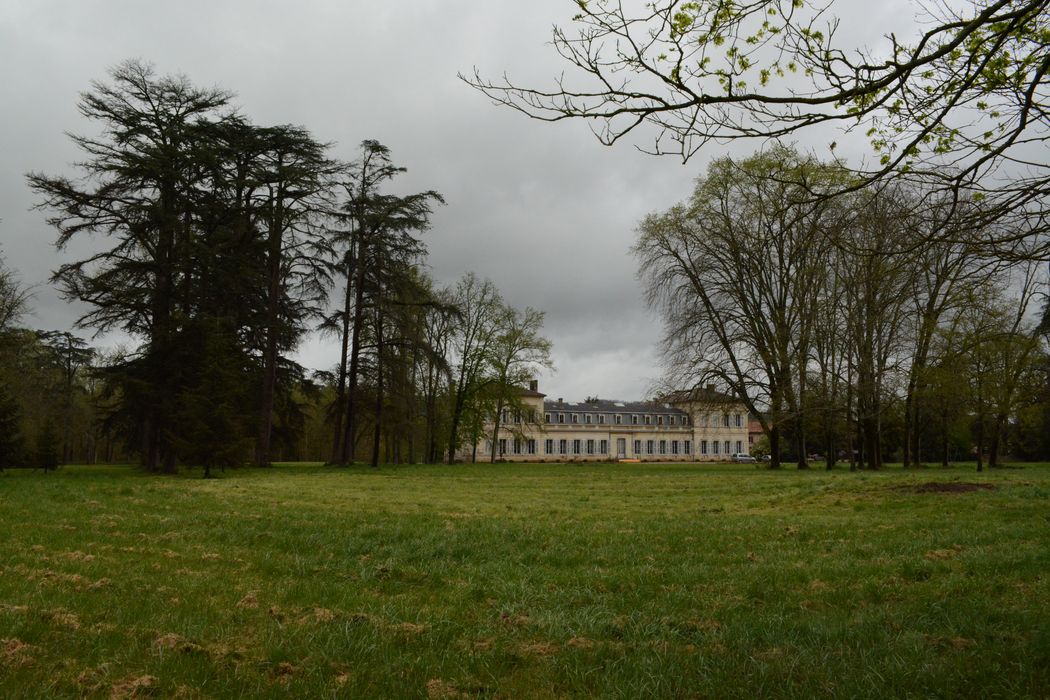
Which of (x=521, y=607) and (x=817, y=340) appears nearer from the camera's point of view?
(x=521, y=607)

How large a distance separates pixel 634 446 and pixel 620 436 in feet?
7.76

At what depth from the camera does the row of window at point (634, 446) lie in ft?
300

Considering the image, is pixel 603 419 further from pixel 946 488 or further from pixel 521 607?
pixel 521 607

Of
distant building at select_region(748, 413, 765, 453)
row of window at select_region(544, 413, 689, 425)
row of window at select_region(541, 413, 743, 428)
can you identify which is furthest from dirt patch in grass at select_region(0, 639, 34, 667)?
distant building at select_region(748, 413, 765, 453)

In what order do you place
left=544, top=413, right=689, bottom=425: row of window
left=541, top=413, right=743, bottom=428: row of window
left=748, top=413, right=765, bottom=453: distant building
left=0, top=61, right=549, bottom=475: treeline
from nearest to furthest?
1. left=0, top=61, right=549, bottom=475: treeline
2. left=544, top=413, right=689, bottom=425: row of window
3. left=541, top=413, right=743, bottom=428: row of window
4. left=748, top=413, right=765, bottom=453: distant building

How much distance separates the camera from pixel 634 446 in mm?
94938

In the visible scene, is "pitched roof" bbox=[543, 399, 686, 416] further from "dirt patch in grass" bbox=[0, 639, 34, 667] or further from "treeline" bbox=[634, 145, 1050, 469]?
"dirt patch in grass" bbox=[0, 639, 34, 667]

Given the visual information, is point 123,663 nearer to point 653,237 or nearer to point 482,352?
point 653,237

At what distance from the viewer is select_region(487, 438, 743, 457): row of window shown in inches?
3602

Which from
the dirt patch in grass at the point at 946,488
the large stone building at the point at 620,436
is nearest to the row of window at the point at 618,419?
the large stone building at the point at 620,436

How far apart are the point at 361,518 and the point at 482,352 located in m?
38.9

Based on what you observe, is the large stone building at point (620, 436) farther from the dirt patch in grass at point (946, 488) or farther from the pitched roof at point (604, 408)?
the dirt patch in grass at point (946, 488)

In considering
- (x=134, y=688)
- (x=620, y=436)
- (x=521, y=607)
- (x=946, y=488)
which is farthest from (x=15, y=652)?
(x=620, y=436)

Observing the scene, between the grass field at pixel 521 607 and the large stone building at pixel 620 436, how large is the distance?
260ft
